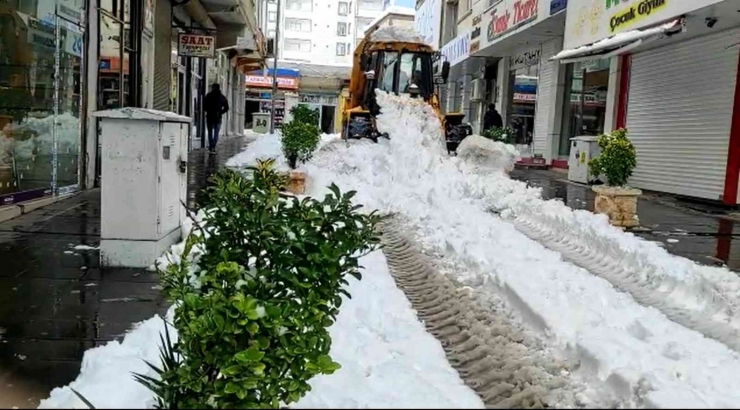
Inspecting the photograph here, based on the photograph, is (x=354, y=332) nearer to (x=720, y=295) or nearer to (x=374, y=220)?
(x=374, y=220)

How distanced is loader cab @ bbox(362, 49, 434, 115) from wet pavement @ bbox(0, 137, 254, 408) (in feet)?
35.5

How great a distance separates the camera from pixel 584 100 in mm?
20500

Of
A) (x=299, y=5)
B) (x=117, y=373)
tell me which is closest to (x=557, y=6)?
(x=117, y=373)

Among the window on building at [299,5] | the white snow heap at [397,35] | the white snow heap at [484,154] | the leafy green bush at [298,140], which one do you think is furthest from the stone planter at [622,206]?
the window on building at [299,5]

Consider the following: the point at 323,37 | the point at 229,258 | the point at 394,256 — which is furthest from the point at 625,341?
the point at 323,37

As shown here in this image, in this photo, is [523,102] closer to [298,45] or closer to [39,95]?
[39,95]

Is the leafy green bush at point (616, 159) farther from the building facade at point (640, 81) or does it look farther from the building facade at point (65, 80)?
the building facade at point (65, 80)

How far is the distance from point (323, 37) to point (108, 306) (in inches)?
3511

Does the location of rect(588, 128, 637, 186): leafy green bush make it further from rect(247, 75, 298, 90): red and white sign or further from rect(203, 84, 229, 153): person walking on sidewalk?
rect(247, 75, 298, 90): red and white sign

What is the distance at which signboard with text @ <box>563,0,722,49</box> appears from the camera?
479 inches

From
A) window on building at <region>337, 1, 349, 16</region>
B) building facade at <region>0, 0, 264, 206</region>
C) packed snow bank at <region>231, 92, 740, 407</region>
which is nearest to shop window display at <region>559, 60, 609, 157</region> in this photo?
packed snow bank at <region>231, 92, 740, 407</region>

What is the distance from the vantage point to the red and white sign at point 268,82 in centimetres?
5406

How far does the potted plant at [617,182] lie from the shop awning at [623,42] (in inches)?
134

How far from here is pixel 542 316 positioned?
4.56m
